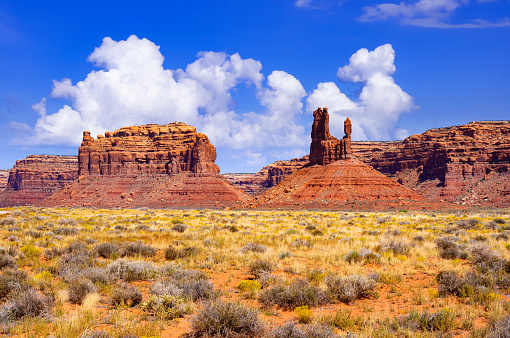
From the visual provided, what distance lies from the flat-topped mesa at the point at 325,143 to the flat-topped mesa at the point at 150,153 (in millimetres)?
39035

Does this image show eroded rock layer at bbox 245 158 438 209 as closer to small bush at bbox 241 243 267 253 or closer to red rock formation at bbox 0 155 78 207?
small bush at bbox 241 243 267 253

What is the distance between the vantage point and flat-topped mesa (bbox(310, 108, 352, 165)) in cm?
8256

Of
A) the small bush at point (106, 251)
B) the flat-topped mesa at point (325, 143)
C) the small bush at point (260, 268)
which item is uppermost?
the flat-topped mesa at point (325, 143)

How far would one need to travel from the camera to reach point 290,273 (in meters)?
10.9

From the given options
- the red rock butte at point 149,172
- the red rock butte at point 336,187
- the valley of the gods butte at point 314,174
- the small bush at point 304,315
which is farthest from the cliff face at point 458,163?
the small bush at point 304,315

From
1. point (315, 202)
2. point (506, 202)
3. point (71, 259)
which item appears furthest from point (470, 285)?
point (506, 202)

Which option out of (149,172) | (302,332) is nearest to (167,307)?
(302,332)

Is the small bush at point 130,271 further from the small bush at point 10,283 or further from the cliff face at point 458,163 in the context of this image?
the cliff face at point 458,163

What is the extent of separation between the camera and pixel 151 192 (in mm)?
102875

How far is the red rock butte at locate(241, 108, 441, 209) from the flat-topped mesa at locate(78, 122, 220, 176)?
4025cm

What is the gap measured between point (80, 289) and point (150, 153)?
116 meters

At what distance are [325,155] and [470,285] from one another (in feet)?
251

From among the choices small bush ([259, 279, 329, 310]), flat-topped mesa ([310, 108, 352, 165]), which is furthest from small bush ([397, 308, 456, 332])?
flat-topped mesa ([310, 108, 352, 165])

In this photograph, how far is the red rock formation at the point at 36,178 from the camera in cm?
15288
